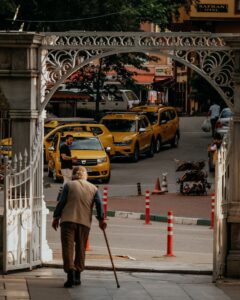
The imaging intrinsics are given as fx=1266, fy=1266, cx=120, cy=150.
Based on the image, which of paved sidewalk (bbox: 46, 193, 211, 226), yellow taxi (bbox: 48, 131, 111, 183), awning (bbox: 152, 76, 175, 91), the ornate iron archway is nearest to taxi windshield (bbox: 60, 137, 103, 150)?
yellow taxi (bbox: 48, 131, 111, 183)

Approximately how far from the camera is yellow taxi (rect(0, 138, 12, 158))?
19525mm

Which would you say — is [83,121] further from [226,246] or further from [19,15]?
[226,246]

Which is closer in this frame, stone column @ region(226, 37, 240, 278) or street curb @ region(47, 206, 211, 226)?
stone column @ region(226, 37, 240, 278)

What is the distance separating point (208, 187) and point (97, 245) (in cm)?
1148

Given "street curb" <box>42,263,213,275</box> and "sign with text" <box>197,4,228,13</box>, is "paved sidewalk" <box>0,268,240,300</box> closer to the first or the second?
"street curb" <box>42,263,213,275</box>

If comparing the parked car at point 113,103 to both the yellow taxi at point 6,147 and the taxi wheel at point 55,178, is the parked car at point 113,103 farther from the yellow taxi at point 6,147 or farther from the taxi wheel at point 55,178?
the yellow taxi at point 6,147

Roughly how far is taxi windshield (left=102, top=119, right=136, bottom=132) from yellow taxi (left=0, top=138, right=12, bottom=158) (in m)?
24.2

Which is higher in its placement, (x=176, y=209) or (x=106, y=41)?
(x=106, y=41)

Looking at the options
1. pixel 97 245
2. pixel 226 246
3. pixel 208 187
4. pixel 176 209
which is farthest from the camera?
pixel 208 187

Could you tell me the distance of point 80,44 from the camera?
18797mm

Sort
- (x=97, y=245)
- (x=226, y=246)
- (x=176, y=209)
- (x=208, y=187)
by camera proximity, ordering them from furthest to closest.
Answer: (x=208, y=187) → (x=176, y=209) → (x=97, y=245) → (x=226, y=246)

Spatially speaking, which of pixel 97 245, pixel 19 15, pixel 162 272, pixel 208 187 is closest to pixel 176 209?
pixel 208 187

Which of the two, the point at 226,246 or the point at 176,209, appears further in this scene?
the point at 176,209

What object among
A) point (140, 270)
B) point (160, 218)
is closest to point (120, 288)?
point (140, 270)
